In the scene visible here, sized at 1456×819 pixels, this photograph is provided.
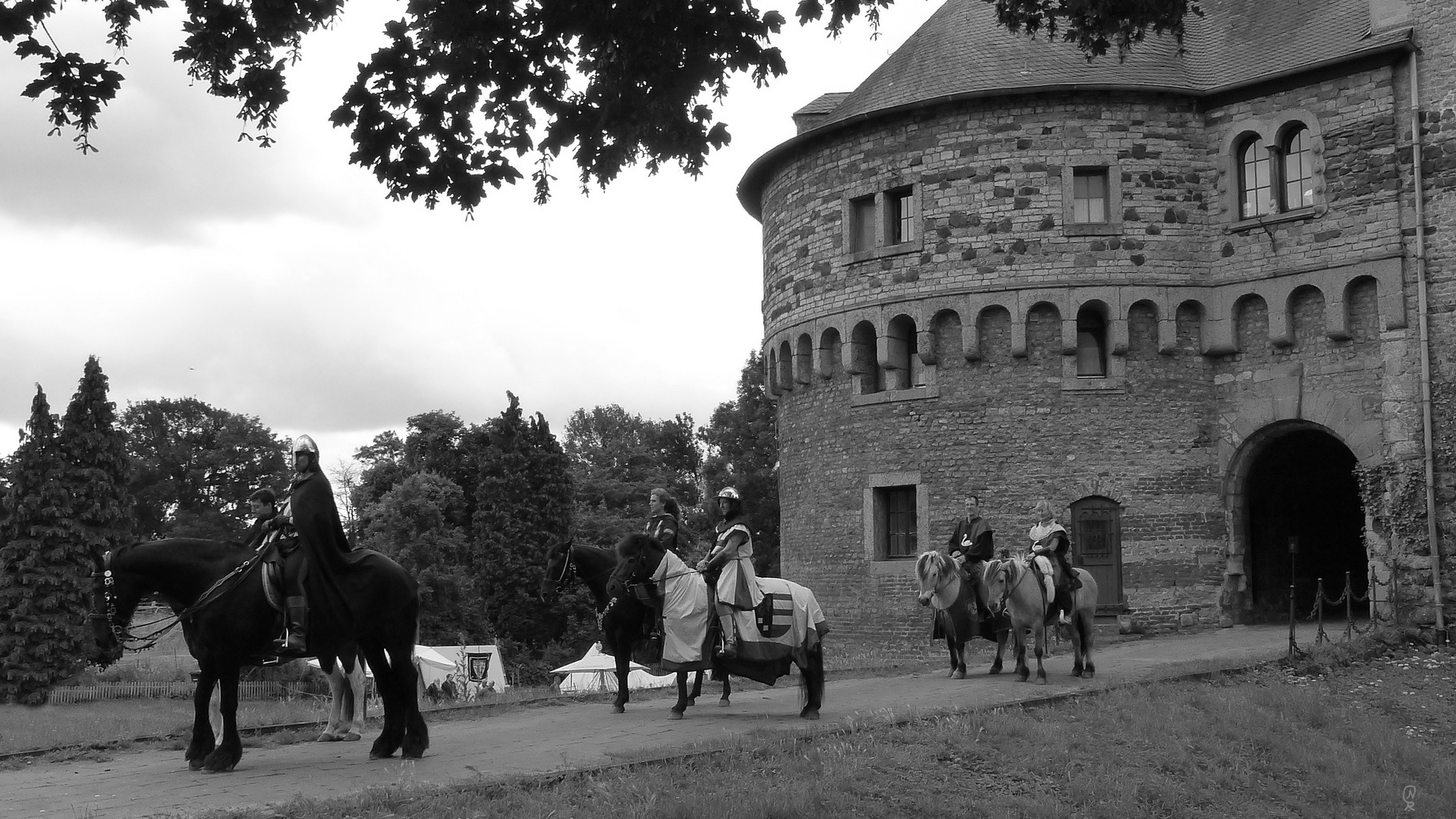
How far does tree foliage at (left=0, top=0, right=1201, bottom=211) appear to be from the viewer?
8.90 metres

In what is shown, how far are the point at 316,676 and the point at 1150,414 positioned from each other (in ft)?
80.4

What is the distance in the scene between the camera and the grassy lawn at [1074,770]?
8.67 metres

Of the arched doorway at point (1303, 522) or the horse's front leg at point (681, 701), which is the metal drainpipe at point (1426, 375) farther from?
the horse's front leg at point (681, 701)

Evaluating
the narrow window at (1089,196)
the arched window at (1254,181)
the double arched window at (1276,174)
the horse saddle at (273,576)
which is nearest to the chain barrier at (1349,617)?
the double arched window at (1276,174)

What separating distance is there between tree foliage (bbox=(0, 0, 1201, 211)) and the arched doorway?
1859cm

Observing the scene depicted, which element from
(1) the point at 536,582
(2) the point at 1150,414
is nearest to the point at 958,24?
(2) the point at 1150,414

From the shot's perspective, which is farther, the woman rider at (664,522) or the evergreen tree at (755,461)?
the evergreen tree at (755,461)

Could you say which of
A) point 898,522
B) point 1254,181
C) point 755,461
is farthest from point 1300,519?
point 755,461

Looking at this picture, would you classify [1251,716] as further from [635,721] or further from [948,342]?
[948,342]

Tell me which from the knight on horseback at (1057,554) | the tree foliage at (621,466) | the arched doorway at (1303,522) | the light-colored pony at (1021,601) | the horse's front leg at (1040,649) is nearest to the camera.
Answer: the light-colored pony at (1021,601)

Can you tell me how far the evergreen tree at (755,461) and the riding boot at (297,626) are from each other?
49776mm

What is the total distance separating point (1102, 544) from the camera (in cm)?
2444

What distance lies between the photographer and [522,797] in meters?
8.48

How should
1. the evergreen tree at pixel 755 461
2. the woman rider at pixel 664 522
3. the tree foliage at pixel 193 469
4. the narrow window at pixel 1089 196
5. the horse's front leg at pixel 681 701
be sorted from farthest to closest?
the tree foliage at pixel 193 469 → the evergreen tree at pixel 755 461 → the narrow window at pixel 1089 196 → the woman rider at pixel 664 522 → the horse's front leg at pixel 681 701
